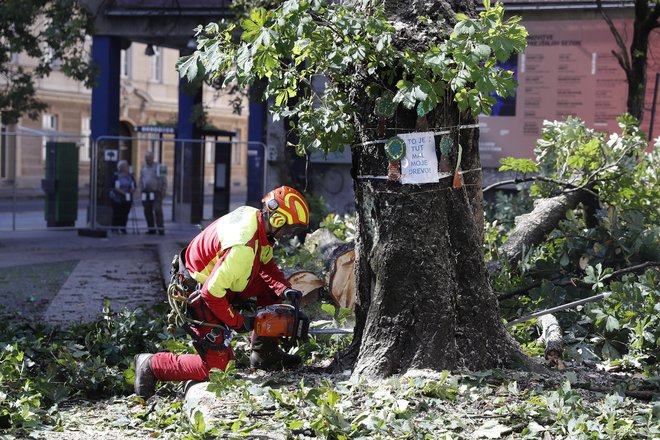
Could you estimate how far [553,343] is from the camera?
5.48m

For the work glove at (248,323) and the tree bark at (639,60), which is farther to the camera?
the tree bark at (639,60)

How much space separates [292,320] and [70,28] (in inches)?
432

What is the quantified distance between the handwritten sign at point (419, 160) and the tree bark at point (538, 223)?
2.44 m

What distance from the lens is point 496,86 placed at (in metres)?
4.54

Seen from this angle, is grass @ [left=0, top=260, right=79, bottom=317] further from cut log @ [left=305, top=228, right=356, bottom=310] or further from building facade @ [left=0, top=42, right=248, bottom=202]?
building facade @ [left=0, top=42, right=248, bottom=202]

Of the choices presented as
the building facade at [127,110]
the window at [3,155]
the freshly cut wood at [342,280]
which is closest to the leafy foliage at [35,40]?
the window at [3,155]

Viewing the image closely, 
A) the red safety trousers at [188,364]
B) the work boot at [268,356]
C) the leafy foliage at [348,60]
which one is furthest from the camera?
the work boot at [268,356]

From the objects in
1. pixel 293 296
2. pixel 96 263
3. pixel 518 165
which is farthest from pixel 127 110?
pixel 293 296

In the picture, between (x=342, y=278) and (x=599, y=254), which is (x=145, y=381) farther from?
(x=599, y=254)

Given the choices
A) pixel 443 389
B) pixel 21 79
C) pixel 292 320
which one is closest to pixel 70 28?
pixel 21 79

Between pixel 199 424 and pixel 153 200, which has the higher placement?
pixel 153 200

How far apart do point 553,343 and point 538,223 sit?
2.29 m

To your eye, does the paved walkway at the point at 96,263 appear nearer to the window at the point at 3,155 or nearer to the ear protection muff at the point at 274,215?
the window at the point at 3,155

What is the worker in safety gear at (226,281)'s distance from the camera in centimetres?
515
